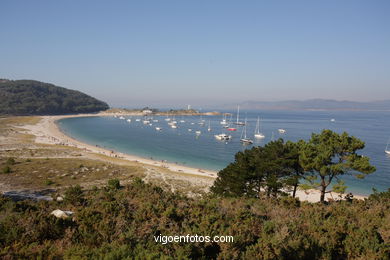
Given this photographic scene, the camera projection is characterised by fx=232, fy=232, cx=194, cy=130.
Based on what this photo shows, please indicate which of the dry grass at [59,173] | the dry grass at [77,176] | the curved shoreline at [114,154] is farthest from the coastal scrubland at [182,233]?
the curved shoreline at [114,154]

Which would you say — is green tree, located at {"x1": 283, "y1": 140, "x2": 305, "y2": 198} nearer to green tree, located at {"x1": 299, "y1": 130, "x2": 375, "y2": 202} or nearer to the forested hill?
green tree, located at {"x1": 299, "y1": 130, "x2": 375, "y2": 202}

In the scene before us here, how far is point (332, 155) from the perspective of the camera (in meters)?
16.8

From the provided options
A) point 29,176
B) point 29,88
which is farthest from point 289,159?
point 29,88

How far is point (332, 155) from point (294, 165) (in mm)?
2956

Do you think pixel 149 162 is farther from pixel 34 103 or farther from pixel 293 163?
pixel 34 103

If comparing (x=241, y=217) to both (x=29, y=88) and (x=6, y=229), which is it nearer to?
(x=6, y=229)

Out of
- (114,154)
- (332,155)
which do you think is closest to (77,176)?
(114,154)

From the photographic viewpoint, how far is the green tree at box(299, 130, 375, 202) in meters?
15.4

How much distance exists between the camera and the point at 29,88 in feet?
571

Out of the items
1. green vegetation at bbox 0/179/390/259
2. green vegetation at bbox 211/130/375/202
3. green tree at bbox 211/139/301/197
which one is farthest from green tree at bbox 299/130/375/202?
green vegetation at bbox 0/179/390/259

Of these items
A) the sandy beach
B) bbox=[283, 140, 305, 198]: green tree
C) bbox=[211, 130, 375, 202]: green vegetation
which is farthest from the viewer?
the sandy beach

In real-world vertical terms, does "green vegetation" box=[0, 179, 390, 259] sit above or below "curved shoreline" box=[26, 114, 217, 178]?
above

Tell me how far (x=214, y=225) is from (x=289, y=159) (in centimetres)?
1265

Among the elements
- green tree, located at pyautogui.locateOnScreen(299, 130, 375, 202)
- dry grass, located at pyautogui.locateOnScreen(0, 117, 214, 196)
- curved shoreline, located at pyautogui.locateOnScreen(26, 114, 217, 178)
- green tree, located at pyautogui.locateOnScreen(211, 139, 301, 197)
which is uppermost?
green tree, located at pyautogui.locateOnScreen(299, 130, 375, 202)
